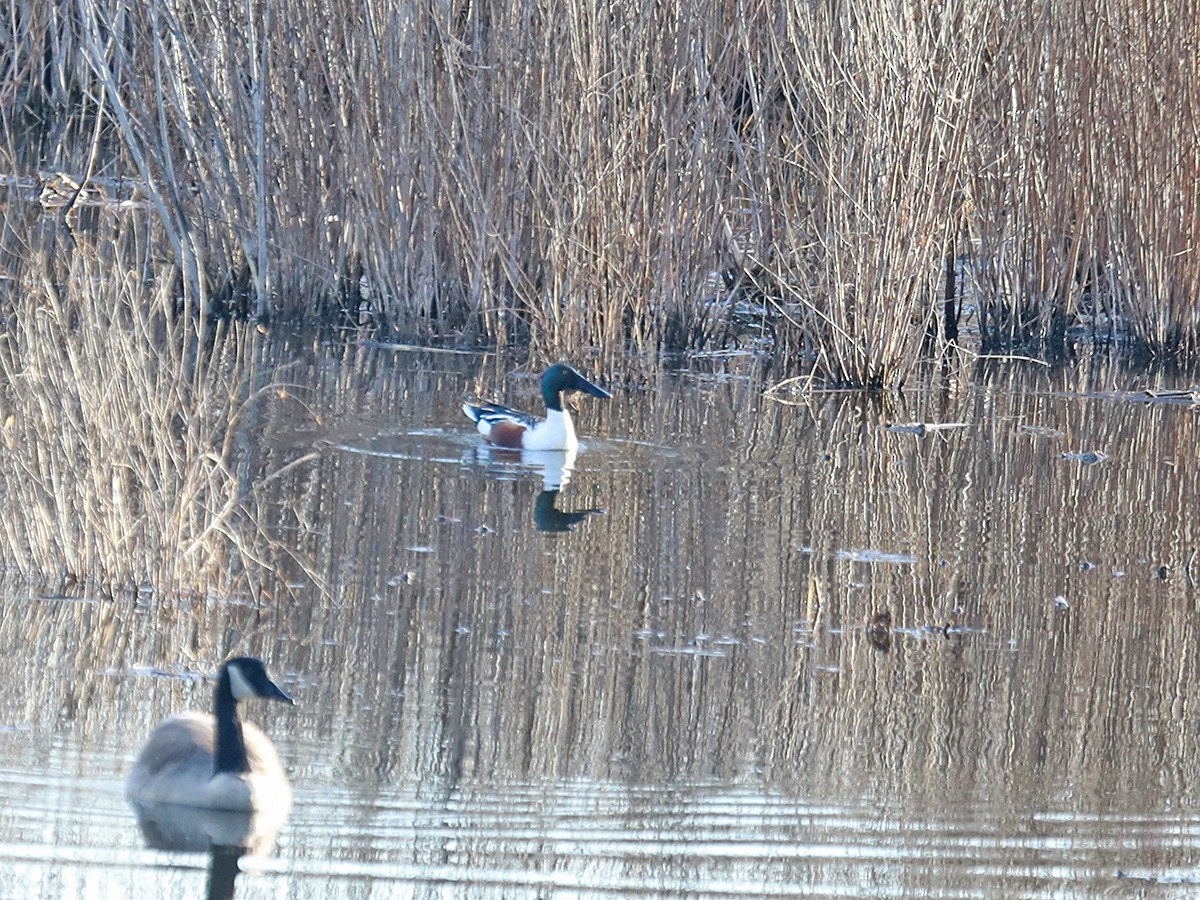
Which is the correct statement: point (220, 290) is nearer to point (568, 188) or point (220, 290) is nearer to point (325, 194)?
point (325, 194)

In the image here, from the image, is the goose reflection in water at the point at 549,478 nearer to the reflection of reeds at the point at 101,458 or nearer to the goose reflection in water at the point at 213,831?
the reflection of reeds at the point at 101,458

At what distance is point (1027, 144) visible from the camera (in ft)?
46.1

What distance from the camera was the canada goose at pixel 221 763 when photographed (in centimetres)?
488

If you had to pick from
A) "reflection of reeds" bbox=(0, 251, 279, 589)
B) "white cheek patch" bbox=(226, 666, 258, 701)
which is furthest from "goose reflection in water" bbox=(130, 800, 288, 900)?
"reflection of reeds" bbox=(0, 251, 279, 589)

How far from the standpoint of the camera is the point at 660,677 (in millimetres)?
6285

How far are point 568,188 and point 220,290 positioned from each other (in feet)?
9.16

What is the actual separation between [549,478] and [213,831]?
187 inches

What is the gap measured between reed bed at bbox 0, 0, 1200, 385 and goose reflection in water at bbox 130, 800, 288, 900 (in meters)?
7.28

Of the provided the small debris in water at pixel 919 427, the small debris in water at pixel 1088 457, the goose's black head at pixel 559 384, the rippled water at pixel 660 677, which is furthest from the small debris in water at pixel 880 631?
the small debris in water at pixel 919 427

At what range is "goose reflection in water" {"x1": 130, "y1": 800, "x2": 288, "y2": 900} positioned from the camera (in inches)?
185

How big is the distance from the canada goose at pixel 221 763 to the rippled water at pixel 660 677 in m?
0.09

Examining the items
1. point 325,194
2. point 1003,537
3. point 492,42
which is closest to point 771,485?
point 1003,537

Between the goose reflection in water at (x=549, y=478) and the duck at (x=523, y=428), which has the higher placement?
the duck at (x=523, y=428)

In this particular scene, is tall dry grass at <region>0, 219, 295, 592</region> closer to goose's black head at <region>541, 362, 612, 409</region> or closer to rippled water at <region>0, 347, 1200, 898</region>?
rippled water at <region>0, 347, 1200, 898</region>
